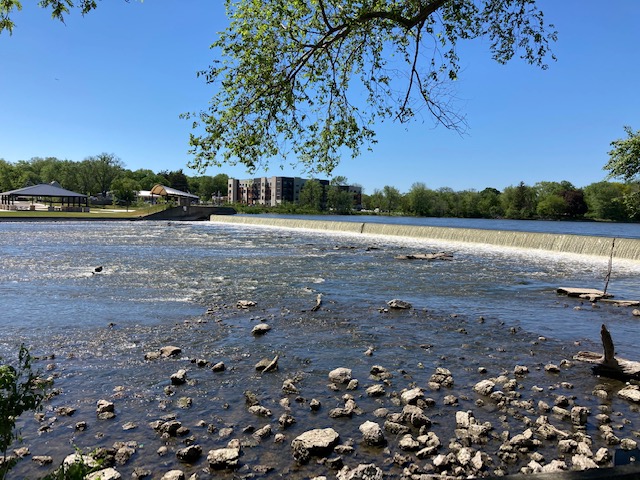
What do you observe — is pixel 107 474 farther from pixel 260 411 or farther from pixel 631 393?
pixel 631 393

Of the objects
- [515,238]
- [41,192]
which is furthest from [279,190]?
[515,238]

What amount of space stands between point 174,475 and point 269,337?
5.27 meters

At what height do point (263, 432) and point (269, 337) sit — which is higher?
point (263, 432)

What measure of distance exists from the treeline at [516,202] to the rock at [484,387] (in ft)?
402

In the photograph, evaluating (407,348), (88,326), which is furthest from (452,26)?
(88,326)

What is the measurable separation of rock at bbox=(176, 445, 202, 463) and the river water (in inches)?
3.2

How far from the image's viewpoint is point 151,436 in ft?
17.6

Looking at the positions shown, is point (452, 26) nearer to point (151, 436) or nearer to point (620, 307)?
point (151, 436)

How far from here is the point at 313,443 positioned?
5117mm

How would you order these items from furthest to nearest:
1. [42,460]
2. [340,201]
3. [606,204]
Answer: [340,201]
[606,204]
[42,460]

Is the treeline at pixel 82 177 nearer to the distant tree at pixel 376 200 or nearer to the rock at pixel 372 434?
the distant tree at pixel 376 200

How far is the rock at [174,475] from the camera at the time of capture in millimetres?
4465

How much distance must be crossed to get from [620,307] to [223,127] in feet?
43.6

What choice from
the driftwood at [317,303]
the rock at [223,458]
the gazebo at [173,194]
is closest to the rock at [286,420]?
the rock at [223,458]
